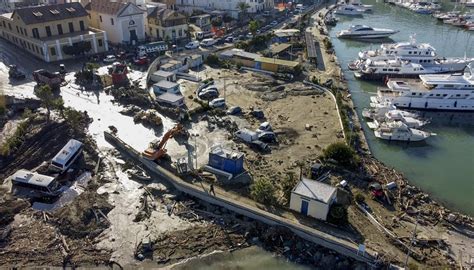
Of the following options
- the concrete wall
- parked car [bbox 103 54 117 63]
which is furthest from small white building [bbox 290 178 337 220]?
parked car [bbox 103 54 117 63]

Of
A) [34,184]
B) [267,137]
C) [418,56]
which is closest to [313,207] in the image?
[267,137]

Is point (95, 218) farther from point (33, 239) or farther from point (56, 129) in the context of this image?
point (56, 129)

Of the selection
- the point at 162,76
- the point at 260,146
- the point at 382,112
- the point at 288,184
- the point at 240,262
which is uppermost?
the point at 162,76

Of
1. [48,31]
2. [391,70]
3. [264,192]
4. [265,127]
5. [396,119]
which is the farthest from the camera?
[48,31]

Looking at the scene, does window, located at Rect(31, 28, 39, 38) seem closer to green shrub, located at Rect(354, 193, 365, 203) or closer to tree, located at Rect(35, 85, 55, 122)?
tree, located at Rect(35, 85, 55, 122)

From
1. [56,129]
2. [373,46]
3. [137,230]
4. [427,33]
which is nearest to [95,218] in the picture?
[137,230]

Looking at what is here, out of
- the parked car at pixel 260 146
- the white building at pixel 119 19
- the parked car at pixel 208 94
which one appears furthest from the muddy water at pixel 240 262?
the white building at pixel 119 19

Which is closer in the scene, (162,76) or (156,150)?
(156,150)

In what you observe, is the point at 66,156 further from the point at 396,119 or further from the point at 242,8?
the point at 242,8
